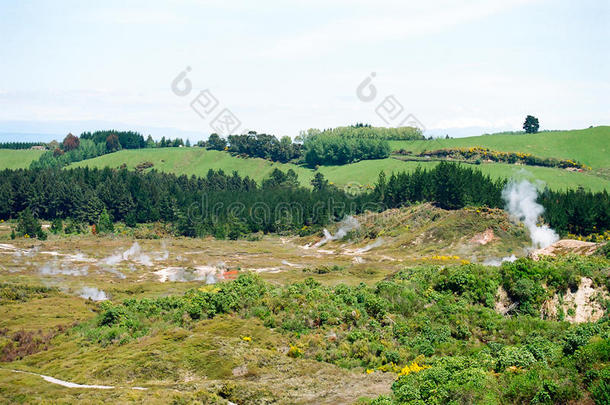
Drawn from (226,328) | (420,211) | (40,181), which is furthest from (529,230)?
(40,181)

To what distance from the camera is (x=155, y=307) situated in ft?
137

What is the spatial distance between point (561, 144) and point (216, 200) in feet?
391

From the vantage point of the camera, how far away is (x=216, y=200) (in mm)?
143375

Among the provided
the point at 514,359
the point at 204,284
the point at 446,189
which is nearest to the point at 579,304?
the point at 514,359

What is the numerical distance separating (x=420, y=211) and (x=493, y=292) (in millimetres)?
61492

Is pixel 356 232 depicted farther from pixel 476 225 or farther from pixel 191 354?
pixel 191 354

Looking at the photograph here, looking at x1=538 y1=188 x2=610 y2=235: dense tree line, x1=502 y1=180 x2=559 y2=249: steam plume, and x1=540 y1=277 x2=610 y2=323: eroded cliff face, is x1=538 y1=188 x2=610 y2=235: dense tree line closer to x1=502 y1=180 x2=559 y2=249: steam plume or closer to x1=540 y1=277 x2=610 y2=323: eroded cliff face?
x1=502 y1=180 x2=559 y2=249: steam plume

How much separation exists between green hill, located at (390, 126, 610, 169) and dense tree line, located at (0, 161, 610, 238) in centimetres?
5068

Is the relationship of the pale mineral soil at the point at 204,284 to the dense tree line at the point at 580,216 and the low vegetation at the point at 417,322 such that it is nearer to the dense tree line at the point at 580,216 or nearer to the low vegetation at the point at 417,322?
the low vegetation at the point at 417,322

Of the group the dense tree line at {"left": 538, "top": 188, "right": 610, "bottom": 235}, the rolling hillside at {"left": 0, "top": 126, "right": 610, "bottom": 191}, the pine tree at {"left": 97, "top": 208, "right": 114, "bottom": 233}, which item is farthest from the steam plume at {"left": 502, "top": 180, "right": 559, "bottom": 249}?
the pine tree at {"left": 97, "top": 208, "right": 114, "bottom": 233}

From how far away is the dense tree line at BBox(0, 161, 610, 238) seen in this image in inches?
4299

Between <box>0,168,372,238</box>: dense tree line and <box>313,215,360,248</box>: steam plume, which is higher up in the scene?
<box>0,168,372,238</box>: dense tree line

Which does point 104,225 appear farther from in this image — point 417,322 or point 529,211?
point 417,322

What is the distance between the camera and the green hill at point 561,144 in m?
163
